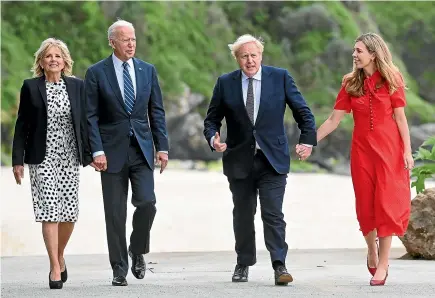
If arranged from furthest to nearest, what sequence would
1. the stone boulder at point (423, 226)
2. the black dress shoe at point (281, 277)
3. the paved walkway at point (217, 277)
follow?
1. the stone boulder at point (423, 226)
2. the black dress shoe at point (281, 277)
3. the paved walkway at point (217, 277)

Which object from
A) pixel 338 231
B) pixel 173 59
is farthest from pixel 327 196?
pixel 173 59

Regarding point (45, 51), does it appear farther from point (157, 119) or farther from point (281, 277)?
point (281, 277)

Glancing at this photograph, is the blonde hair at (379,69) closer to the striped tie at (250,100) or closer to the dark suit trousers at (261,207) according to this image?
the striped tie at (250,100)

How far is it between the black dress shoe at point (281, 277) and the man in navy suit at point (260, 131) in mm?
126

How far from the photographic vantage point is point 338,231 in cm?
1664

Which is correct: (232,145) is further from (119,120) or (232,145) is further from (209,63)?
(209,63)

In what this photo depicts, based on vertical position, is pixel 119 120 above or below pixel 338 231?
above

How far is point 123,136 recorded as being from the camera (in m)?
8.88

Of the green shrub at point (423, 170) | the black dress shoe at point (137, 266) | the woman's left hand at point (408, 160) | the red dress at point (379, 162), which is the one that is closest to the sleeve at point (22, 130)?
the black dress shoe at point (137, 266)

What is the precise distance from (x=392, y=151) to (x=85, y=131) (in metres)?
2.20

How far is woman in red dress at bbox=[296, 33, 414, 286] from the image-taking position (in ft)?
29.3

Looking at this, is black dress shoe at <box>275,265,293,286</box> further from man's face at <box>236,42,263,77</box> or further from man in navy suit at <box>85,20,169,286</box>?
man's face at <box>236,42,263,77</box>

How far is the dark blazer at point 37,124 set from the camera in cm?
893

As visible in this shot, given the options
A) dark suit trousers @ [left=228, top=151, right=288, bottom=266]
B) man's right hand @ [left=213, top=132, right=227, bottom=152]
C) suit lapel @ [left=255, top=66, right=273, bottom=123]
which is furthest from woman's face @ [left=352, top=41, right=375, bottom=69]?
man's right hand @ [left=213, top=132, right=227, bottom=152]
